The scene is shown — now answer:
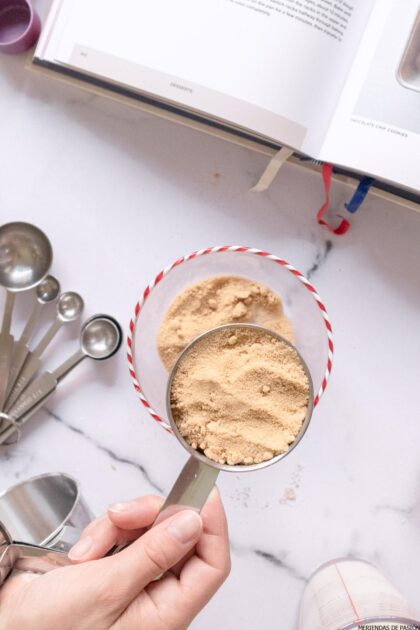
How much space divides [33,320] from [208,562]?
0.31 metres

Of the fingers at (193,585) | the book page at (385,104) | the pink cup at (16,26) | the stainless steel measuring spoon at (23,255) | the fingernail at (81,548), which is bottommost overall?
the fingernail at (81,548)

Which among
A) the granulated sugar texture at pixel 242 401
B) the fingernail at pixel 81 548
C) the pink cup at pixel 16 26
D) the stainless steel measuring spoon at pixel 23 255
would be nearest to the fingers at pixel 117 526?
the fingernail at pixel 81 548

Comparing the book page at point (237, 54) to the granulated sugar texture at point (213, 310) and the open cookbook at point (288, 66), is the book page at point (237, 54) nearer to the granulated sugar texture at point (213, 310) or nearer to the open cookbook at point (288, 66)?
the open cookbook at point (288, 66)

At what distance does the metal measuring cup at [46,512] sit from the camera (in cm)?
65

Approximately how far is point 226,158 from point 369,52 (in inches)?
7.0

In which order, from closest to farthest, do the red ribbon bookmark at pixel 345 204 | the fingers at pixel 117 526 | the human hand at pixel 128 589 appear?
the human hand at pixel 128 589
the fingers at pixel 117 526
the red ribbon bookmark at pixel 345 204

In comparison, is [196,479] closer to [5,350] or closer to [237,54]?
[5,350]

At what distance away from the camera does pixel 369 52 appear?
64 centimetres

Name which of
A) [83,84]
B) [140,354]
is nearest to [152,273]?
[140,354]

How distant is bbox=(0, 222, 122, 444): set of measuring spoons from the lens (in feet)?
2.26

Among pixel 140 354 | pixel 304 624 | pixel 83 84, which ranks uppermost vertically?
pixel 83 84

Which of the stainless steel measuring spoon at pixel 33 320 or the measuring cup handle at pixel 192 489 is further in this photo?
the stainless steel measuring spoon at pixel 33 320

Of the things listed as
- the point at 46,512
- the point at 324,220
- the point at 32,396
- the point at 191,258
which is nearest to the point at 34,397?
the point at 32,396

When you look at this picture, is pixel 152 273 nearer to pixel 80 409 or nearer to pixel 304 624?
pixel 80 409
